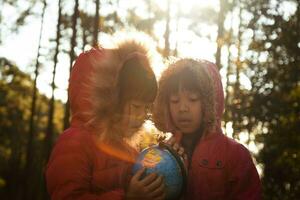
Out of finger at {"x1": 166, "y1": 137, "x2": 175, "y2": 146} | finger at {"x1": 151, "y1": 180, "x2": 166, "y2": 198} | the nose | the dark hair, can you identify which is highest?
the dark hair

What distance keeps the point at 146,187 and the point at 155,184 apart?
0.08 meters

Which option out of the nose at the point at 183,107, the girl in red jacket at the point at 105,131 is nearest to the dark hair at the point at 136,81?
the girl in red jacket at the point at 105,131

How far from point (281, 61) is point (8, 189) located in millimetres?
27077

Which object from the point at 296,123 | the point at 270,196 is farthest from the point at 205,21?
the point at 296,123

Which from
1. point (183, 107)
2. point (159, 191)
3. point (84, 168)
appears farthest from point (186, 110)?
point (84, 168)

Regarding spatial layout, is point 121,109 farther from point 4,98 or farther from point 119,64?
point 4,98

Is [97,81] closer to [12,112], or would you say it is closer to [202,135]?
[202,135]

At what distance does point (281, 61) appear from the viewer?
40.8ft

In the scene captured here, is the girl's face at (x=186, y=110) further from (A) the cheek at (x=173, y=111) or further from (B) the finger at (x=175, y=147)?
(B) the finger at (x=175, y=147)

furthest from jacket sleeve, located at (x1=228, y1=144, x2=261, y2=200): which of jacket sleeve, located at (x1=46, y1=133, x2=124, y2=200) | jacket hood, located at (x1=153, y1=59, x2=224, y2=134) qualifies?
jacket sleeve, located at (x1=46, y1=133, x2=124, y2=200)

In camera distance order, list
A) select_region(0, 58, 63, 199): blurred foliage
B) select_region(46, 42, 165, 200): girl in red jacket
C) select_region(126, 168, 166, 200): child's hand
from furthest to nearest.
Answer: select_region(0, 58, 63, 199): blurred foliage, select_region(46, 42, 165, 200): girl in red jacket, select_region(126, 168, 166, 200): child's hand

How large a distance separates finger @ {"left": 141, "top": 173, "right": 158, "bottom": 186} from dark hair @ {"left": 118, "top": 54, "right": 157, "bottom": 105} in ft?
2.29

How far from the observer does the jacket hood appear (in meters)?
4.79

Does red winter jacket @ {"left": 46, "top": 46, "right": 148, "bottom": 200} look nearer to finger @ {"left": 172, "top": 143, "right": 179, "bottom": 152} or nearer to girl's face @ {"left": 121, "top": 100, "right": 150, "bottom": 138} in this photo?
girl's face @ {"left": 121, "top": 100, "right": 150, "bottom": 138}
